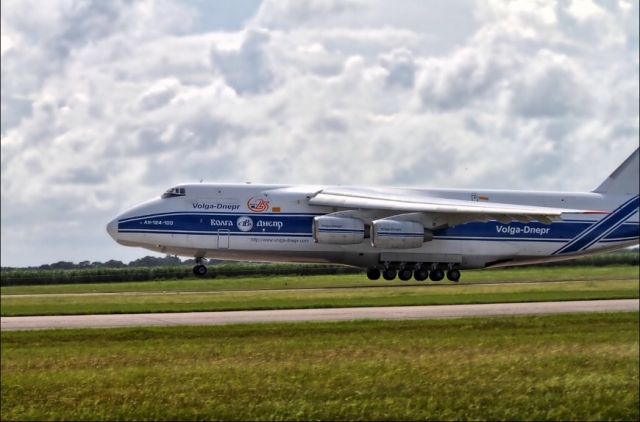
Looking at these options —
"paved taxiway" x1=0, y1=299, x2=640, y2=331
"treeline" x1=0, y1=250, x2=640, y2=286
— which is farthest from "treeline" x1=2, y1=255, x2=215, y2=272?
"paved taxiway" x1=0, y1=299, x2=640, y2=331

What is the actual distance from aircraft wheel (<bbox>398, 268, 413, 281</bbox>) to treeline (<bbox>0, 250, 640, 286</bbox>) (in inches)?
33.7

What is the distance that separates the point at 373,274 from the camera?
948cm

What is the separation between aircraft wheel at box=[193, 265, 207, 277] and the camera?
38.8 feet

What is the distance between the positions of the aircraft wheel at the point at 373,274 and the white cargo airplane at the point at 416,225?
0.07 ft

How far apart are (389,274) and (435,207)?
3.13ft

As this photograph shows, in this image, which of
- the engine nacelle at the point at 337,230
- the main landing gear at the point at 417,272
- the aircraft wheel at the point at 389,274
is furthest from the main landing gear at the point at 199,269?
the aircraft wheel at the point at 389,274

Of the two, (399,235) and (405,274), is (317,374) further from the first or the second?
(405,274)

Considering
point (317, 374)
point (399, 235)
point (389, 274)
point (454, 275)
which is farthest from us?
point (317, 374)

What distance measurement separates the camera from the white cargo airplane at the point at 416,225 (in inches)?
355

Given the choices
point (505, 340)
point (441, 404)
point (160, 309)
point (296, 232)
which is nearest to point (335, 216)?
point (296, 232)

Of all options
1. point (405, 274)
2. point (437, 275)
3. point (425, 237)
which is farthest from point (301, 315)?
point (437, 275)

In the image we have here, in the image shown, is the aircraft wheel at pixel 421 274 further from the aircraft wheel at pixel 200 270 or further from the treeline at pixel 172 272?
the aircraft wheel at pixel 200 270

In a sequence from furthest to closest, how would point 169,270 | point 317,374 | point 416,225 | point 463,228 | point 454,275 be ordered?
point 317,374, point 169,270, point 416,225, point 463,228, point 454,275

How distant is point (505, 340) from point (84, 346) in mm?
49720
